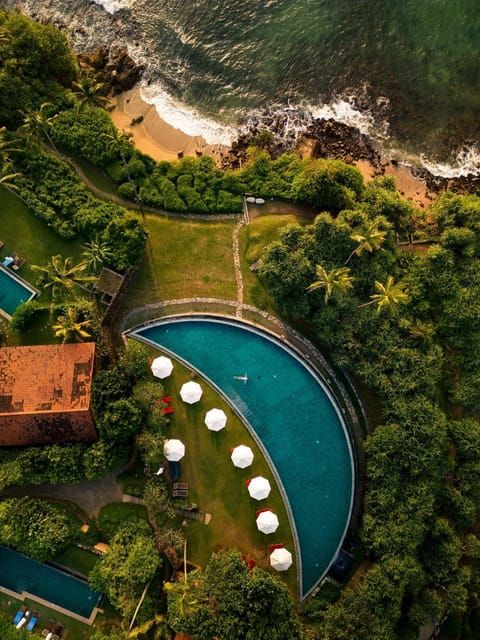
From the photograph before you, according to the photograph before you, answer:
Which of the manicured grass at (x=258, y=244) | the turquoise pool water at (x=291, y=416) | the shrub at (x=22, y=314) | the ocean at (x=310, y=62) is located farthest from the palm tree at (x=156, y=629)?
the ocean at (x=310, y=62)

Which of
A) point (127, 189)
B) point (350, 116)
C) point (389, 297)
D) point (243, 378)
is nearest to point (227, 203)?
point (127, 189)

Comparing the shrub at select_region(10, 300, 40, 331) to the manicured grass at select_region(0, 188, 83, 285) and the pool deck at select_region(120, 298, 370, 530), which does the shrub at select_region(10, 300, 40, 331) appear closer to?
the manicured grass at select_region(0, 188, 83, 285)

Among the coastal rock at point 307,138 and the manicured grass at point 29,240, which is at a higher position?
the manicured grass at point 29,240

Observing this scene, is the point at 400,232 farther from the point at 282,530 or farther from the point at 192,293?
the point at 282,530

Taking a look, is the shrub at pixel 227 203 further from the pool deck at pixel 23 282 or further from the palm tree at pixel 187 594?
the palm tree at pixel 187 594

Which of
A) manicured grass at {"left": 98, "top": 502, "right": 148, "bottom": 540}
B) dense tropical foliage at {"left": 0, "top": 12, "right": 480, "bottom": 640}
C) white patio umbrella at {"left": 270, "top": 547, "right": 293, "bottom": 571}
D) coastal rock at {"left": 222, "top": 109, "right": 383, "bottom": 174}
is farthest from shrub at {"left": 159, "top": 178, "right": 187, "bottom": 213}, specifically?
white patio umbrella at {"left": 270, "top": 547, "right": 293, "bottom": 571}
